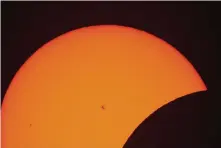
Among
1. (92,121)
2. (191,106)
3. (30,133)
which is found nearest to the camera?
(191,106)

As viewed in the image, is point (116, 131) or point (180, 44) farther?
point (116, 131)

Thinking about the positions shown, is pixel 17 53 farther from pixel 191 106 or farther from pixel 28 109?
pixel 191 106

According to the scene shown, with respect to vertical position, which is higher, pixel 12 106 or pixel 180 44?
pixel 180 44

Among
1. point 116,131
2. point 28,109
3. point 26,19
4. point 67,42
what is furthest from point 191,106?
point 26,19

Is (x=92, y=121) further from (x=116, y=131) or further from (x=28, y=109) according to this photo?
(x=28, y=109)

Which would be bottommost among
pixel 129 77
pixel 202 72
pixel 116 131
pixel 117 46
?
pixel 116 131

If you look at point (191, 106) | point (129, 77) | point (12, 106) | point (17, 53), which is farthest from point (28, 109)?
point (191, 106)

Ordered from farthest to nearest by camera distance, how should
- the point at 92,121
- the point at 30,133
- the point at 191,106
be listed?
the point at 92,121 < the point at 30,133 < the point at 191,106
